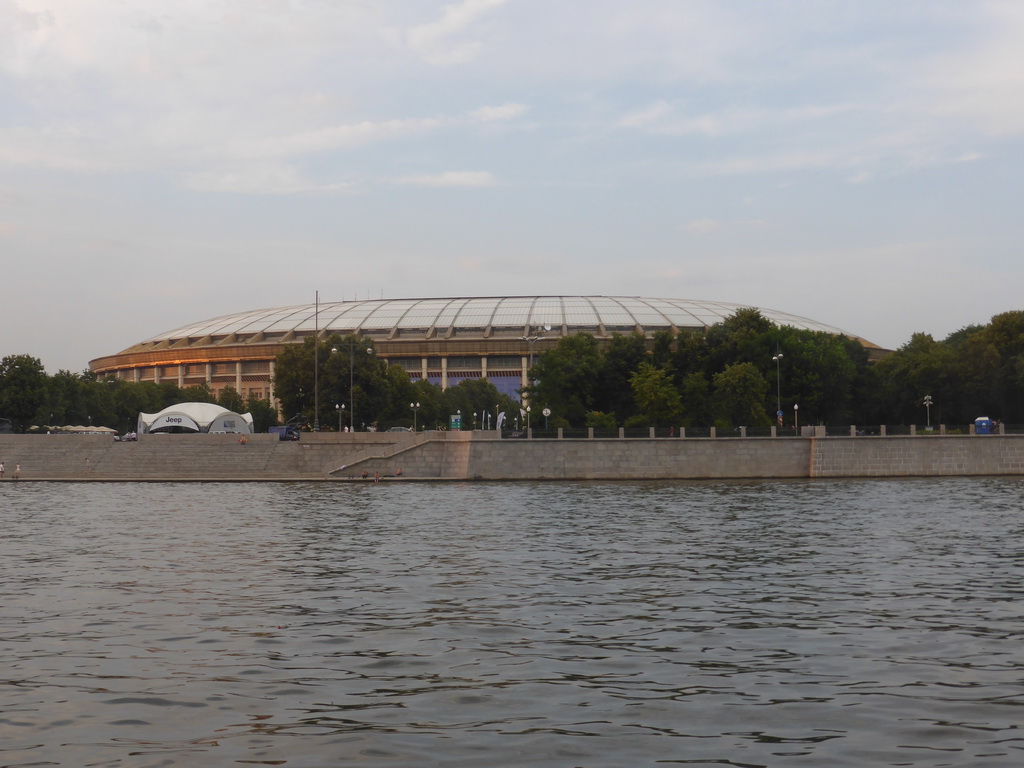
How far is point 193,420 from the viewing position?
284 feet

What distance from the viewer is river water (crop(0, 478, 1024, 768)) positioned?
10766mm

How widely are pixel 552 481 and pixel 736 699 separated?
5525cm

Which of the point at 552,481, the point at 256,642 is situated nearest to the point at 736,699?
the point at 256,642

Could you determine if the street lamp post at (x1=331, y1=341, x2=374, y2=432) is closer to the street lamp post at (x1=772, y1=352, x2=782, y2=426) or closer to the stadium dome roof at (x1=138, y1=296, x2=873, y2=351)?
the street lamp post at (x1=772, y1=352, x2=782, y2=426)

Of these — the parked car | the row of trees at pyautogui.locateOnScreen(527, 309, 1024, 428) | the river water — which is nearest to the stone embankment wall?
the parked car

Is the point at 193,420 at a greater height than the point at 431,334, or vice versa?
the point at 431,334

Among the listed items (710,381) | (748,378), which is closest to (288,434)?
(710,381)

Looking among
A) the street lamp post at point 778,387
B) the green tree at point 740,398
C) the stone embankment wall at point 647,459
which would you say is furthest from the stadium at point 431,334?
the stone embankment wall at point 647,459

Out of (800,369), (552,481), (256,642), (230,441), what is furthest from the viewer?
(800,369)

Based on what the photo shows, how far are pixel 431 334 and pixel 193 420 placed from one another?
1881 inches

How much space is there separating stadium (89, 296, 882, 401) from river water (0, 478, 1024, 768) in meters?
95.2

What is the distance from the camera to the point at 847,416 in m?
86.1

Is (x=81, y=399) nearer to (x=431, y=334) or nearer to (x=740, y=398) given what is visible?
(x=431, y=334)

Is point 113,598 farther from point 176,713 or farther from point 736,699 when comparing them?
point 736,699
